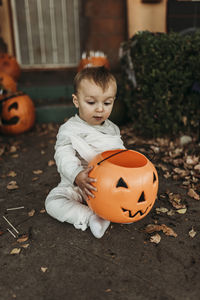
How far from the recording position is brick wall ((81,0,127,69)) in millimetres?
7641

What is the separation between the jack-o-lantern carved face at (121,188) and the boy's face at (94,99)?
0.39 m

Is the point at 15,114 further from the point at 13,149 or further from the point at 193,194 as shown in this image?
the point at 193,194

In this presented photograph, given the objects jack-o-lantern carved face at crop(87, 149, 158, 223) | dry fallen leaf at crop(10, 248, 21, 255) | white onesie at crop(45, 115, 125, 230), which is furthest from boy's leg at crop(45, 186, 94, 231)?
dry fallen leaf at crop(10, 248, 21, 255)

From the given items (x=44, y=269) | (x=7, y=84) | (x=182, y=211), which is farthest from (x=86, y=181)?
(x=7, y=84)

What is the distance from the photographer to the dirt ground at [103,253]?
2.12 m

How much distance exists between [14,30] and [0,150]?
188 inches

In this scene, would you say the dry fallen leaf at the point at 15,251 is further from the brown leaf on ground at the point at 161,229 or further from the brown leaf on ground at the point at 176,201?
the brown leaf on ground at the point at 176,201

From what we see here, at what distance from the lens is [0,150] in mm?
4930

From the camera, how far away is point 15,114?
18.0 ft

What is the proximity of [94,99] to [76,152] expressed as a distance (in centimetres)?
62

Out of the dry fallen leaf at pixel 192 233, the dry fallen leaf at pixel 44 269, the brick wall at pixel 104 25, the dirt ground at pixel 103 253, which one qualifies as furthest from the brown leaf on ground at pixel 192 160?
the brick wall at pixel 104 25

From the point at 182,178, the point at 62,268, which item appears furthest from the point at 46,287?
the point at 182,178

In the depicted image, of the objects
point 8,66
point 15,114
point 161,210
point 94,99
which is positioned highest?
point 94,99

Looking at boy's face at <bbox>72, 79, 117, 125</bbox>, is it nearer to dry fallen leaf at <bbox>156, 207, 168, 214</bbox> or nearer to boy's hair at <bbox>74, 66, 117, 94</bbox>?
boy's hair at <bbox>74, 66, 117, 94</bbox>
